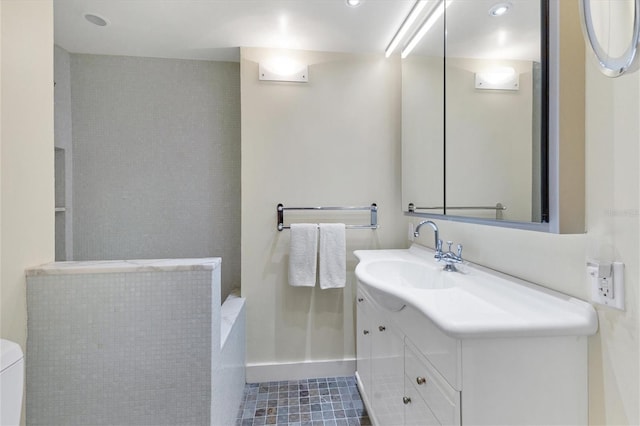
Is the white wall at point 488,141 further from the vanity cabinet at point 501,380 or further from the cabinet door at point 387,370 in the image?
the cabinet door at point 387,370

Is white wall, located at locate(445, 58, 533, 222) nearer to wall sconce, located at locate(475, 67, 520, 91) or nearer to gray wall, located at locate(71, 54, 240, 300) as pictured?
wall sconce, located at locate(475, 67, 520, 91)

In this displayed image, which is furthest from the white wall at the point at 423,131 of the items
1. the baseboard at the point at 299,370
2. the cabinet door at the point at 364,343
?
the baseboard at the point at 299,370

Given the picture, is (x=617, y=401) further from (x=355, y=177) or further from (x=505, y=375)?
(x=355, y=177)

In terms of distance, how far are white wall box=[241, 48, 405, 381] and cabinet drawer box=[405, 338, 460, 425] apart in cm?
107

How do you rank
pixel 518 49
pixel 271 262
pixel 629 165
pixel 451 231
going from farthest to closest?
pixel 271 262 → pixel 451 231 → pixel 518 49 → pixel 629 165

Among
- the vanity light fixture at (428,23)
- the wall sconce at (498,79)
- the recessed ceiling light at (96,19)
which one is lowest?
the wall sconce at (498,79)

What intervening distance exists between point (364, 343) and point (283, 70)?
1.83 m

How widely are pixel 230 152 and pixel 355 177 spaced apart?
3.32 ft

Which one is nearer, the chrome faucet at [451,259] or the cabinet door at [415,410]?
the cabinet door at [415,410]

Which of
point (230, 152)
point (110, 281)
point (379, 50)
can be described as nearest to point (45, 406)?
point (110, 281)

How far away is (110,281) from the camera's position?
1.06 metres

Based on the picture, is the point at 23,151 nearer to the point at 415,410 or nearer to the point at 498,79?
the point at 415,410

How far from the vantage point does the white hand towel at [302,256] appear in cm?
189

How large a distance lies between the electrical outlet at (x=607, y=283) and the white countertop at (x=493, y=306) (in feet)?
0.16
